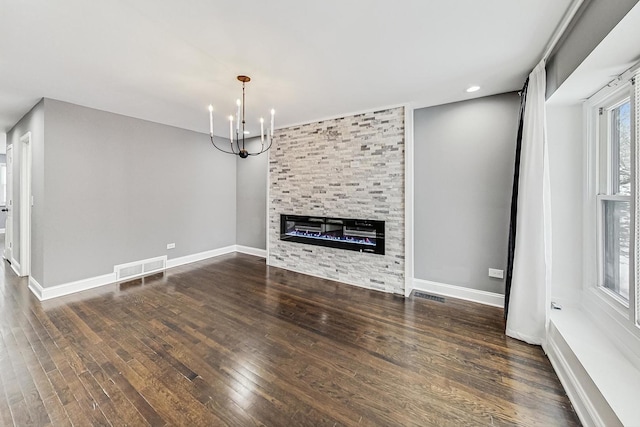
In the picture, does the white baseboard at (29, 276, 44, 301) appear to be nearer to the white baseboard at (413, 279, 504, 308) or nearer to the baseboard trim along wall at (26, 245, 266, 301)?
the baseboard trim along wall at (26, 245, 266, 301)

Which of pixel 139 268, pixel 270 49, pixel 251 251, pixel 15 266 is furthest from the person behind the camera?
pixel 251 251

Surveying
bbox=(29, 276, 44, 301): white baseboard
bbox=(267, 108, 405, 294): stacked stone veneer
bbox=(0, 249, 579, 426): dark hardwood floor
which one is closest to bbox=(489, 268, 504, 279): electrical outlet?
bbox=(0, 249, 579, 426): dark hardwood floor

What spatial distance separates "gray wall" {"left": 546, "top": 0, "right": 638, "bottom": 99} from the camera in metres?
1.40

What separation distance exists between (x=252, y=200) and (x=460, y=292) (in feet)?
14.5

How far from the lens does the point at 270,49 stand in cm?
221

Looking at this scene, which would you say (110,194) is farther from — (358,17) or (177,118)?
(358,17)

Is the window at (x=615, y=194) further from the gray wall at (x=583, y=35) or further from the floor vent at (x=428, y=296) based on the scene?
the floor vent at (x=428, y=296)

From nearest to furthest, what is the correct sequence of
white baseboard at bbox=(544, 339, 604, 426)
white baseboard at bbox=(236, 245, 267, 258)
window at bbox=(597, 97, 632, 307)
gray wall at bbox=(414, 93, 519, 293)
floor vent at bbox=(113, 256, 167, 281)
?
white baseboard at bbox=(544, 339, 604, 426), window at bbox=(597, 97, 632, 307), gray wall at bbox=(414, 93, 519, 293), floor vent at bbox=(113, 256, 167, 281), white baseboard at bbox=(236, 245, 267, 258)

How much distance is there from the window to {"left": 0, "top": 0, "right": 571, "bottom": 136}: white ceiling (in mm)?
819

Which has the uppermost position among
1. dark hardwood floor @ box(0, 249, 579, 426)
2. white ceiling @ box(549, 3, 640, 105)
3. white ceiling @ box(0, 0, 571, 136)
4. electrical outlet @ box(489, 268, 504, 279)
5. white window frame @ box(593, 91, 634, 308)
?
white ceiling @ box(0, 0, 571, 136)

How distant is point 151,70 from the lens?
2582 mm

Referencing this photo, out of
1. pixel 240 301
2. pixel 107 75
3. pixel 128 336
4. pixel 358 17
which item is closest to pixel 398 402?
pixel 240 301

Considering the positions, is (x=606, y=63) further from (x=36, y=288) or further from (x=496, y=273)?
(x=36, y=288)

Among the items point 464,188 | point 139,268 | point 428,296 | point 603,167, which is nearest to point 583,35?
point 603,167
